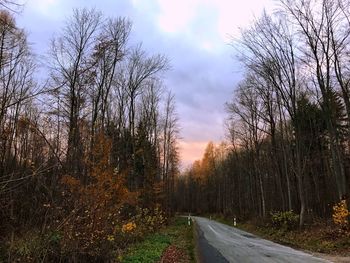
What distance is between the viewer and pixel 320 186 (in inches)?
1713

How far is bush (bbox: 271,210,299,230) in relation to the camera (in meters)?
29.2

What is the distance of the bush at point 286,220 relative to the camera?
29.2 metres

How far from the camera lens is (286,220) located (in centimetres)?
3023

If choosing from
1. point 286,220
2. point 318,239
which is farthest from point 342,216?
point 286,220

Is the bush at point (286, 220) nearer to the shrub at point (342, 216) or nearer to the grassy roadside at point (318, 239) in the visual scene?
the grassy roadside at point (318, 239)

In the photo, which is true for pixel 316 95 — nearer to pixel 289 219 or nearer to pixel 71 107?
pixel 289 219

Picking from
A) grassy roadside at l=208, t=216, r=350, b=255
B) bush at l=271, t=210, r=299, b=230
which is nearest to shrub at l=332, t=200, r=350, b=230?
grassy roadside at l=208, t=216, r=350, b=255

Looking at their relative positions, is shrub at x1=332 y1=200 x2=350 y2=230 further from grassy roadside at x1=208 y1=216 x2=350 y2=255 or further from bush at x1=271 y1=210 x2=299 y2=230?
bush at x1=271 y1=210 x2=299 y2=230

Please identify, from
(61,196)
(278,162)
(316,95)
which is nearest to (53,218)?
(61,196)

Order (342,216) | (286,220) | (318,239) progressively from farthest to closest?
(286,220) → (318,239) → (342,216)

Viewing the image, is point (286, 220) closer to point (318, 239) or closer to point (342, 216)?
point (318, 239)

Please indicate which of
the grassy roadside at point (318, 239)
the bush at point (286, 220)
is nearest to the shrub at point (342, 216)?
the grassy roadside at point (318, 239)

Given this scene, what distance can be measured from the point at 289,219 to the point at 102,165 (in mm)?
17607

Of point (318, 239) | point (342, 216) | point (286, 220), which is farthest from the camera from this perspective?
point (286, 220)
